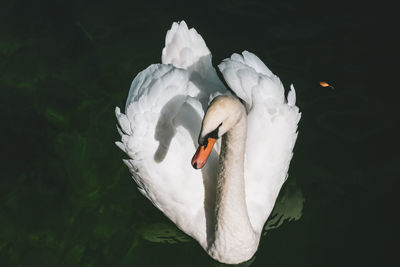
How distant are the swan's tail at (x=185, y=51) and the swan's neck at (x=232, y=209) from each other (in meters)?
1.61

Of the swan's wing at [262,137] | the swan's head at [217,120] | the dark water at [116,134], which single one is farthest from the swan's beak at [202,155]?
the dark water at [116,134]

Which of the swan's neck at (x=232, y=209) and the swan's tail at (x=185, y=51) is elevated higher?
the swan's tail at (x=185, y=51)

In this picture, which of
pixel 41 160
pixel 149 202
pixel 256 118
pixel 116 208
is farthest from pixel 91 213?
pixel 256 118

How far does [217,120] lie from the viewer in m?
3.53

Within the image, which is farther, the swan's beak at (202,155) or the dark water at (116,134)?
the dark water at (116,134)

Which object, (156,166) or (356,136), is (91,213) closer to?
(156,166)

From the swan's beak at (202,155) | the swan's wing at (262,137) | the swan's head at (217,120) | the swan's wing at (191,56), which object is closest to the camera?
the swan's head at (217,120)

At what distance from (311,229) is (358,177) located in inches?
34.1

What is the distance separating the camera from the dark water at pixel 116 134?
199 inches

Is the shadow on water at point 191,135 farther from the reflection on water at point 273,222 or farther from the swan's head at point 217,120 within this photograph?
the swan's head at point 217,120

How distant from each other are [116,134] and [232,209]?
2.07 metres

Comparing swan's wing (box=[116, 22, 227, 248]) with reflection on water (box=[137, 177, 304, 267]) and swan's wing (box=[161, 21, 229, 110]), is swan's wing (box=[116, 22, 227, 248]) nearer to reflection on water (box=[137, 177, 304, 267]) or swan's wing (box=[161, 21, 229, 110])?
reflection on water (box=[137, 177, 304, 267])

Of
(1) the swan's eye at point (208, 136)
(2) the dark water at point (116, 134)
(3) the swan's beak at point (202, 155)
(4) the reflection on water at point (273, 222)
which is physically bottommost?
(4) the reflection on water at point (273, 222)

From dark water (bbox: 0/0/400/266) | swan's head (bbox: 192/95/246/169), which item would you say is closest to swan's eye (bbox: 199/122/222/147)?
swan's head (bbox: 192/95/246/169)
